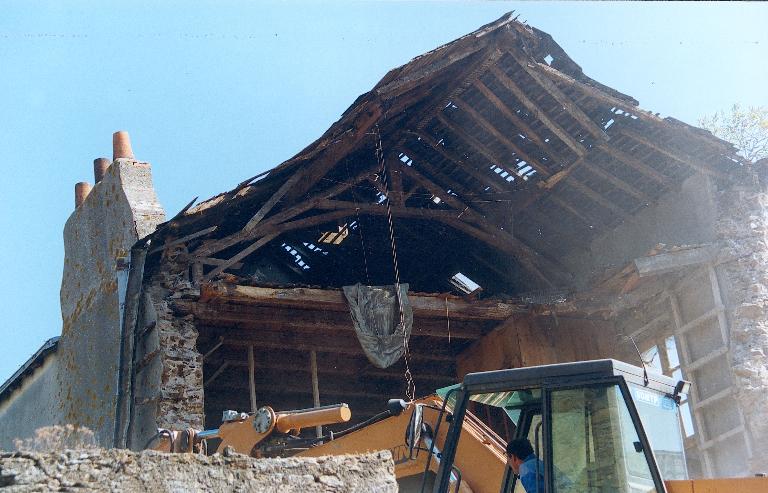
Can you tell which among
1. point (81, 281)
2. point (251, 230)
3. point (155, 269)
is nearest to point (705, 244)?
point (251, 230)

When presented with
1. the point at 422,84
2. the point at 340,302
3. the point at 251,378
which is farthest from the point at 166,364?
the point at 422,84

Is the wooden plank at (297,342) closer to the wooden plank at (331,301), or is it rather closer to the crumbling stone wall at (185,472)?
the wooden plank at (331,301)

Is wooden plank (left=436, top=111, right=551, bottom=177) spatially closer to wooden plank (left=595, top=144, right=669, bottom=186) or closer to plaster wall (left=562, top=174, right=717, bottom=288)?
wooden plank (left=595, top=144, right=669, bottom=186)

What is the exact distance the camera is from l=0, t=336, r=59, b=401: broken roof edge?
16219 millimetres

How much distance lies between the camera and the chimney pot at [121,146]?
591 inches

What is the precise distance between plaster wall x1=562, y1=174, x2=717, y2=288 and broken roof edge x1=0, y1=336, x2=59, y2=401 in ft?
26.7

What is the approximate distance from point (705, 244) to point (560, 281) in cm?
280

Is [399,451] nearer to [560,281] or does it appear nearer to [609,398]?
[609,398]

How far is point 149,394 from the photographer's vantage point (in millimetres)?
13039

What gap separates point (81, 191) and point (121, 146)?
1.81 metres

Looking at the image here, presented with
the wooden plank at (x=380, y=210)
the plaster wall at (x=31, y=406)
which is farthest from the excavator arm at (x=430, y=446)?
the plaster wall at (x=31, y=406)

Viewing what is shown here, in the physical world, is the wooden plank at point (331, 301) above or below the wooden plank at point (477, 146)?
below

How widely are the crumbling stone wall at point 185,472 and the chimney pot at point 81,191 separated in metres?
10.2

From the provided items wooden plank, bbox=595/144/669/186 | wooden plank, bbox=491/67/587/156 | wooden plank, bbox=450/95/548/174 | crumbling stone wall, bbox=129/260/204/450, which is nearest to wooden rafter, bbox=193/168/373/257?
crumbling stone wall, bbox=129/260/204/450
